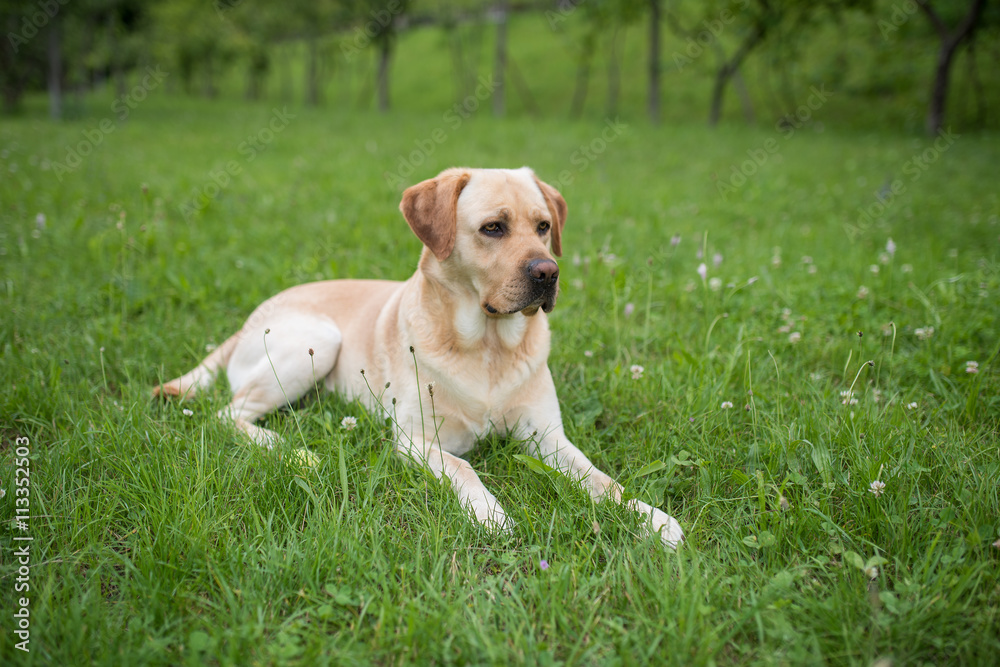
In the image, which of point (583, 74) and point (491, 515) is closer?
point (491, 515)

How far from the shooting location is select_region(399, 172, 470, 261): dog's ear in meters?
2.89

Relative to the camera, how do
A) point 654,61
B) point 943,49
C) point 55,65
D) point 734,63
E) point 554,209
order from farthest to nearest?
1. point 734,63
2. point 654,61
3. point 55,65
4. point 943,49
5. point 554,209

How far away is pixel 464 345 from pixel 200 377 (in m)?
1.62

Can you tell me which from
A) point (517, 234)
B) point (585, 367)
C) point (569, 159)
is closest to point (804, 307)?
point (585, 367)

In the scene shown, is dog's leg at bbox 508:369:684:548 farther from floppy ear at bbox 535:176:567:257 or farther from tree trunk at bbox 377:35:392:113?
tree trunk at bbox 377:35:392:113

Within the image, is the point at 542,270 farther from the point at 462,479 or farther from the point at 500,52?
the point at 500,52

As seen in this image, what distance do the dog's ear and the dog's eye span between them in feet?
0.50

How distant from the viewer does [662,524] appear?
2201 mm

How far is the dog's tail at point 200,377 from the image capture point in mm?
3119

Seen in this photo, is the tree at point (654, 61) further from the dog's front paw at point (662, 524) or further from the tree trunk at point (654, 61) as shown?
the dog's front paw at point (662, 524)

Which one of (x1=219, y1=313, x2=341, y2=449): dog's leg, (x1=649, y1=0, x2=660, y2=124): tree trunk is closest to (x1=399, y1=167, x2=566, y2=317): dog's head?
(x1=219, y1=313, x2=341, y2=449): dog's leg

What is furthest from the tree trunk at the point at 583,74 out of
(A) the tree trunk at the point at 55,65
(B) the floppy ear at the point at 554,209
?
(B) the floppy ear at the point at 554,209

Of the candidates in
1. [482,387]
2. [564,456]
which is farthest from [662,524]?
[482,387]

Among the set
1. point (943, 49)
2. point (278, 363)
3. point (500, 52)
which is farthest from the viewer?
point (500, 52)
